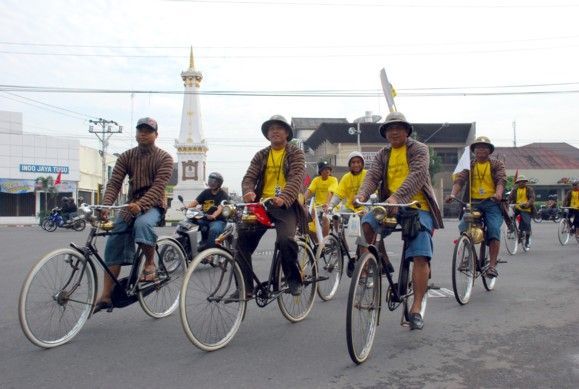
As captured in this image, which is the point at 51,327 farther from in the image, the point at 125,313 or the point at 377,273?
the point at 377,273

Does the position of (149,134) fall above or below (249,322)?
above

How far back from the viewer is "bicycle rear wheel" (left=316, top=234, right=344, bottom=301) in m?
6.51

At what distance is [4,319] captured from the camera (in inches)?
222

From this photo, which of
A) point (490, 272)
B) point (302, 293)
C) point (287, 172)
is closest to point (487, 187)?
point (490, 272)

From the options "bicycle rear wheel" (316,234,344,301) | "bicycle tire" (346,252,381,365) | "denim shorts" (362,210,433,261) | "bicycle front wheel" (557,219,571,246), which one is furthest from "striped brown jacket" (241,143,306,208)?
"bicycle front wheel" (557,219,571,246)

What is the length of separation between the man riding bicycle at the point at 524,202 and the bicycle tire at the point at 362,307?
895cm

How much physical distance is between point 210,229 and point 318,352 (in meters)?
5.22

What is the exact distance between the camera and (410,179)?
4828 millimetres

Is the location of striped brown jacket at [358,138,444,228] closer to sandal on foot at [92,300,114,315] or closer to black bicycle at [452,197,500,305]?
black bicycle at [452,197,500,305]

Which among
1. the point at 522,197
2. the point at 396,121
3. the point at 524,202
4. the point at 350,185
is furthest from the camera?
the point at 522,197

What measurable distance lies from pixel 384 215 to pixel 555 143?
64720mm

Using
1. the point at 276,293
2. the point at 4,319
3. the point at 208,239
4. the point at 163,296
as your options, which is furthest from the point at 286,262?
the point at 208,239

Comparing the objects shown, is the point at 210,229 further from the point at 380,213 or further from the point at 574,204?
the point at 574,204

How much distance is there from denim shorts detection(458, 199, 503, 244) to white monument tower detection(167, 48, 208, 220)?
28.1 m
